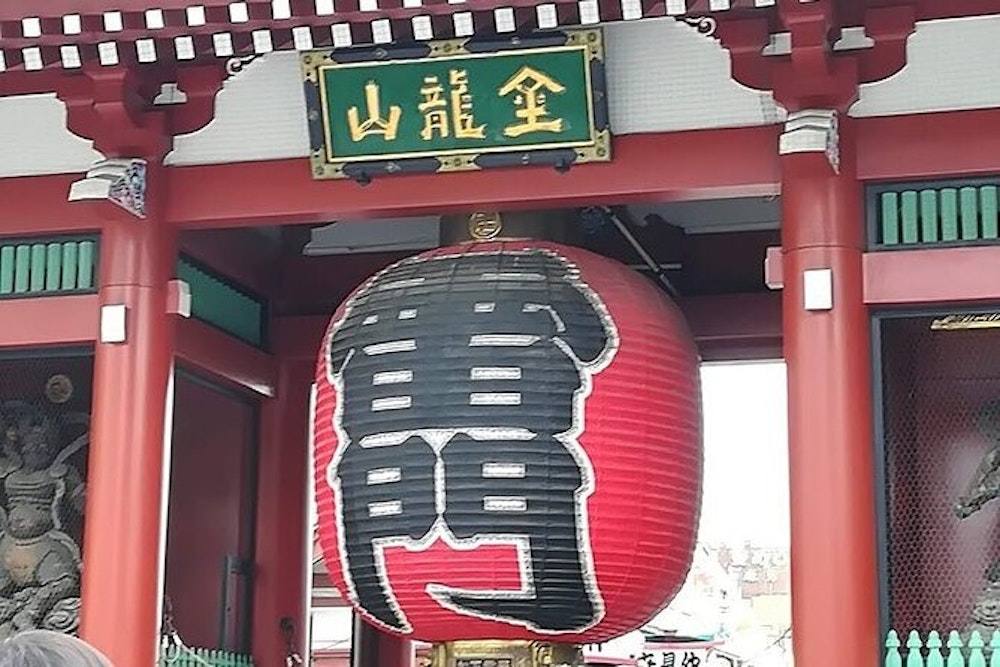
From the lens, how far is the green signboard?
17.1 feet

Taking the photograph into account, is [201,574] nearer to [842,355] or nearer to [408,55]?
[408,55]

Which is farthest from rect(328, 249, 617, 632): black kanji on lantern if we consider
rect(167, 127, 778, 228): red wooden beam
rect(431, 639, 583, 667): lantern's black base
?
rect(167, 127, 778, 228): red wooden beam

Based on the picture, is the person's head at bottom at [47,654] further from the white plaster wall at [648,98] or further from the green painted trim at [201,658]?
the green painted trim at [201,658]

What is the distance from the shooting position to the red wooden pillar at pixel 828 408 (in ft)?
15.4

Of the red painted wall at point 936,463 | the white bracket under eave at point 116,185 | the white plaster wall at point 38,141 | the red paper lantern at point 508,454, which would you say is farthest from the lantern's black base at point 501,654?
the white plaster wall at point 38,141

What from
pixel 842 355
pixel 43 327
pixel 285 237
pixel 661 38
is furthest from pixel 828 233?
pixel 285 237

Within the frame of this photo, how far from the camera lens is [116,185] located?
5.39 m

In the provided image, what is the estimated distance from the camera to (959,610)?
18.4ft

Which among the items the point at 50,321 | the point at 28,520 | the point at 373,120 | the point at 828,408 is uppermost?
the point at 373,120

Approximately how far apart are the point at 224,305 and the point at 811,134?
3.07 meters

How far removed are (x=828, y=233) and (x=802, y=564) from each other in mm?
1059

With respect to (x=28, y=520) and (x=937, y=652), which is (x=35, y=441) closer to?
(x=28, y=520)

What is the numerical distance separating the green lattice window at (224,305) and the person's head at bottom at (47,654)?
15.8ft

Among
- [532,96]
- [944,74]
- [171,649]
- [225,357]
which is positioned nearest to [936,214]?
[944,74]
